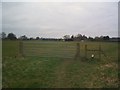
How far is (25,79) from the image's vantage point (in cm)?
849

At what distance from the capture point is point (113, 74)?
9.59 meters

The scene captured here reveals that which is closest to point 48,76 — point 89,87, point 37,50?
point 89,87

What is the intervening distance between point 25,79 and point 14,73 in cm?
118

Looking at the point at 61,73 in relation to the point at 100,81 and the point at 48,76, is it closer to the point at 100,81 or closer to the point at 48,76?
the point at 48,76

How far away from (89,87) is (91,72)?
2647 millimetres

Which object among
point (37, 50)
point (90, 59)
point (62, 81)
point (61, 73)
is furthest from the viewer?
point (37, 50)

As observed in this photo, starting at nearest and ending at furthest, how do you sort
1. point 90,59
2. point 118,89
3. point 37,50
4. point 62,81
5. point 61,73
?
point 118,89, point 62,81, point 61,73, point 90,59, point 37,50

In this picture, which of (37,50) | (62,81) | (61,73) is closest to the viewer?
(62,81)

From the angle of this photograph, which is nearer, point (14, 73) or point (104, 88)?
point (104, 88)

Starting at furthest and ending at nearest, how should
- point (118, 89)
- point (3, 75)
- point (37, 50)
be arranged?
point (37, 50), point (3, 75), point (118, 89)

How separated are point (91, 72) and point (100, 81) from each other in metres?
1.75

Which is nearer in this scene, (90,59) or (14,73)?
(14,73)

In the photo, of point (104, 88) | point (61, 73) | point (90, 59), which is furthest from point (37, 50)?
point (104, 88)

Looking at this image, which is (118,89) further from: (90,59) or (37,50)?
(37,50)
